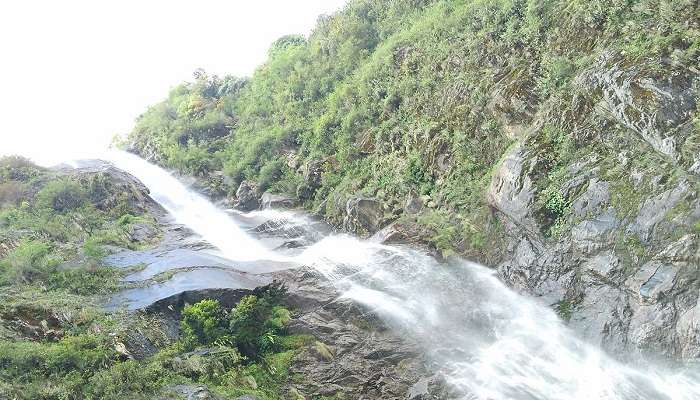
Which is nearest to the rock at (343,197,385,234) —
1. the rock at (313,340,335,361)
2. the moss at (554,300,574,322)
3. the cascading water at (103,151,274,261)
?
the cascading water at (103,151,274,261)

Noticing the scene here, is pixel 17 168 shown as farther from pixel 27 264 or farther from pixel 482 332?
pixel 482 332

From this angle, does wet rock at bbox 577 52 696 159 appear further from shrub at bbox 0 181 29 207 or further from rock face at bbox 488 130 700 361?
shrub at bbox 0 181 29 207

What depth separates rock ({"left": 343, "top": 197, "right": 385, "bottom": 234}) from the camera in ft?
67.1

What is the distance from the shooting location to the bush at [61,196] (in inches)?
961

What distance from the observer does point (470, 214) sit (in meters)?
17.8

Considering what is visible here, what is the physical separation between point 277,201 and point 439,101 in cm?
981

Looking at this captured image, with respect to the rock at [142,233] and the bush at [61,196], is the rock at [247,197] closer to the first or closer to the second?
the rock at [142,233]

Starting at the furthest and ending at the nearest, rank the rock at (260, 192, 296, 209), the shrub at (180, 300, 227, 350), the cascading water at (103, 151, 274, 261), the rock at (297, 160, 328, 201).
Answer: the rock at (260, 192, 296, 209) < the rock at (297, 160, 328, 201) < the cascading water at (103, 151, 274, 261) < the shrub at (180, 300, 227, 350)

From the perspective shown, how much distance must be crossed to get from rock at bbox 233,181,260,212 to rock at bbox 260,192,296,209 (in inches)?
44.0

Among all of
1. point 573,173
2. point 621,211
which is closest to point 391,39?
point 573,173

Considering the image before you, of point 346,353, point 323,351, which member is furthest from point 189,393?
point 346,353

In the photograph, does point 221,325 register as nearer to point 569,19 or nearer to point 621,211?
point 621,211

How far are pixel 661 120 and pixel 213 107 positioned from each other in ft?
106

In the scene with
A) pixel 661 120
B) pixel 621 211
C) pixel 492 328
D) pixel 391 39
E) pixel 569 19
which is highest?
pixel 391 39
